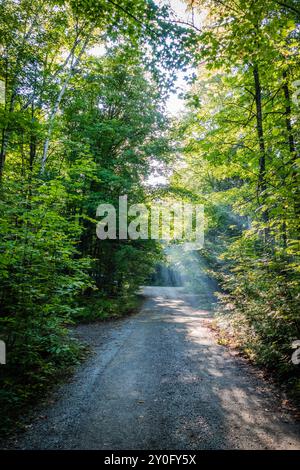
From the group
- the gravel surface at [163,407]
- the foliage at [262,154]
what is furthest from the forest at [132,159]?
the gravel surface at [163,407]

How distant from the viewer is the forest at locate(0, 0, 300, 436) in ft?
16.4

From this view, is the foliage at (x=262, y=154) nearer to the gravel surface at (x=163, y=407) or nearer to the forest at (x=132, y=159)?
the forest at (x=132, y=159)

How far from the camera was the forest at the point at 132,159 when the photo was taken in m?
5.01

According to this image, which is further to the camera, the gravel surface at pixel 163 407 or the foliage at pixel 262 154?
the foliage at pixel 262 154

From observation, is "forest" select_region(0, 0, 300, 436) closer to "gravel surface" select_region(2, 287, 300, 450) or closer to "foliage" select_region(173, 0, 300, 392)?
"foliage" select_region(173, 0, 300, 392)

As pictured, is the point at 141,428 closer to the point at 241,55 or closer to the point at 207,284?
the point at 241,55

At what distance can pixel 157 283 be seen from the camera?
42875 mm

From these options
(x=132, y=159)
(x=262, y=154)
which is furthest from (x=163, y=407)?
(x=132, y=159)

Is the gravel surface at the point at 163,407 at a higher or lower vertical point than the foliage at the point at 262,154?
lower

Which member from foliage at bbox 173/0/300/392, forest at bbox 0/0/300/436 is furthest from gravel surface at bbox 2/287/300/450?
foliage at bbox 173/0/300/392

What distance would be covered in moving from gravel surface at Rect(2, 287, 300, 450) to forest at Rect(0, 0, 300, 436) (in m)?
0.65

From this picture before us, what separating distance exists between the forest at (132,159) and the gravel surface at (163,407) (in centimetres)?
65

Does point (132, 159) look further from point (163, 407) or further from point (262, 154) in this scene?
point (163, 407)

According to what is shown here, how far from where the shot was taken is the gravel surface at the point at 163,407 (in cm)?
346
